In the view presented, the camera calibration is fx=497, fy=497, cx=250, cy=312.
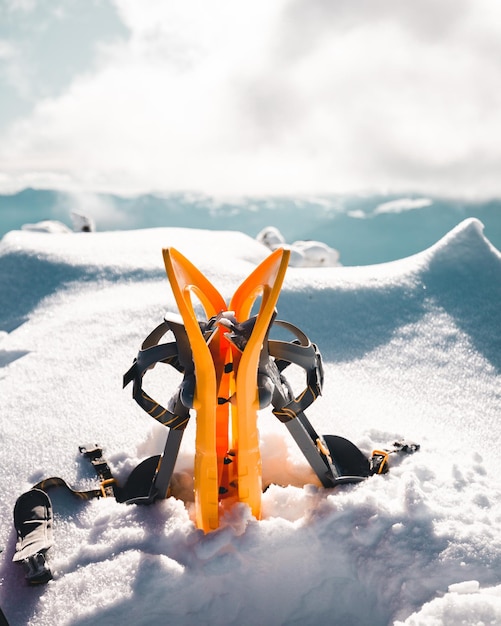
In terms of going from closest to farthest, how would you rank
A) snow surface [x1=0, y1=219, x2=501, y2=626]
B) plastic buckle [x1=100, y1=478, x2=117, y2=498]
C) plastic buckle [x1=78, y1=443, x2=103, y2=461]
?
snow surface [x1=0, y1=219, x2=501, y2=626] → plastic buckle [x1=100, y1=478, x2=117, y2=498] → plastic buckle [x1=78, y1=443, x2=103, y2=461]

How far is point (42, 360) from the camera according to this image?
3195 millimetres

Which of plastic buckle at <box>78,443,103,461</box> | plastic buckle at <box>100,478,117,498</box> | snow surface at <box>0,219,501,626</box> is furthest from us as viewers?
plastic buckle at <box>78,443,103,461</box>

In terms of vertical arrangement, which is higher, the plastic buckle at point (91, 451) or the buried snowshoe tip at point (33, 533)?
the plastic buckle at point (91, 451)

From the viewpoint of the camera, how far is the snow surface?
4.77 feet

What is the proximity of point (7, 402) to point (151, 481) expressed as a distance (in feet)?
3.80

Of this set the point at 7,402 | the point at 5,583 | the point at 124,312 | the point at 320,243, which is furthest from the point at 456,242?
the point at 320,243

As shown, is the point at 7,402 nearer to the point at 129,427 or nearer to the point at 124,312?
the point at 129,427

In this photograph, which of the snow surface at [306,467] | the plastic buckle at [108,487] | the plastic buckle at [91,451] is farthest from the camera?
the plastic buckle at [91,451]

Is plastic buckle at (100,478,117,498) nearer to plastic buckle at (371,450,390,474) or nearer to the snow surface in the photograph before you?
the snow surface

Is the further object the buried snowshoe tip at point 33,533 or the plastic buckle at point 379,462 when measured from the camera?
the plastic buckle at point 379,462

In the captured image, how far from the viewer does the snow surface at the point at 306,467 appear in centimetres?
145

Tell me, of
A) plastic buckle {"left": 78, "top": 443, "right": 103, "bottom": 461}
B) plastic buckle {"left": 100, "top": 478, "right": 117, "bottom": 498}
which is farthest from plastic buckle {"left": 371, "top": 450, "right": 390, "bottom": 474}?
plastic buckle {"left": 78, "top": 443, "right": 103, "bottom": 461}

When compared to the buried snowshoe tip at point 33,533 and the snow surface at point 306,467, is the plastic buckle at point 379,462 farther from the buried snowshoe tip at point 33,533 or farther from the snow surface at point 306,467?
the buried snowshoe tip at point 33,533

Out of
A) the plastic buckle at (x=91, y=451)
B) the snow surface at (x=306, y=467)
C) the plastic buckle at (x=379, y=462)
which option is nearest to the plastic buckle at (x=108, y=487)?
the snow surface at (x=306, y=467)
